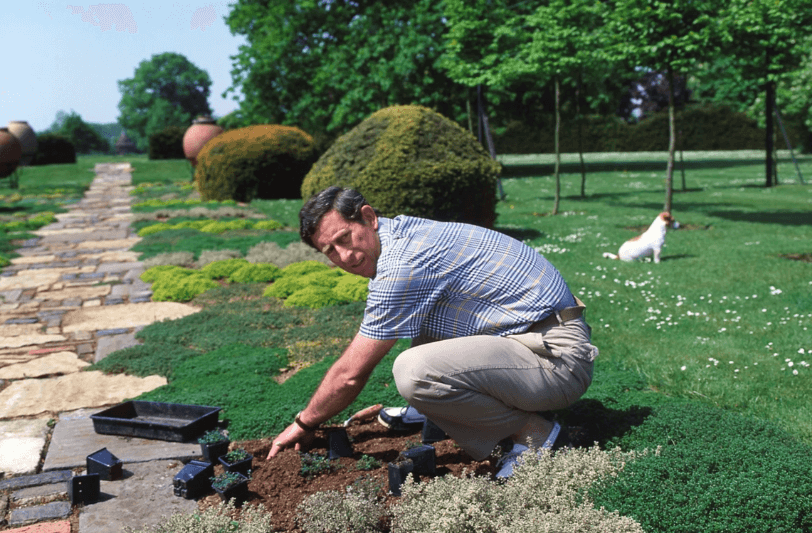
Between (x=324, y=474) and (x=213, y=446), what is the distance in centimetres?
57

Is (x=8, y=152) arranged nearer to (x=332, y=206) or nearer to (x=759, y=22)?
(x=759, y=22)

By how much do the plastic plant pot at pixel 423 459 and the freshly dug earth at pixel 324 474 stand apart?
104 millimetres

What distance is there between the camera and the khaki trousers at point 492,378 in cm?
281

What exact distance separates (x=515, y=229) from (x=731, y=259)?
148 inches

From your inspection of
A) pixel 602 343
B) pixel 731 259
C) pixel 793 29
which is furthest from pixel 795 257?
pixel 602 343

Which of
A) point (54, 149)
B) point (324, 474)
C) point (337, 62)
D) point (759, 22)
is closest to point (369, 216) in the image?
point (324, 474)

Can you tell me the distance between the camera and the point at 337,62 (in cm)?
1966

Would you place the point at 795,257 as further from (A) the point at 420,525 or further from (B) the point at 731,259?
(A) the point at 420,525

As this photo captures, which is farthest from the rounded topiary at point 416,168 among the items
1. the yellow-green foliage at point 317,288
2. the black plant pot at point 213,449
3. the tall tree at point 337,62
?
the tall tree at point 337,62

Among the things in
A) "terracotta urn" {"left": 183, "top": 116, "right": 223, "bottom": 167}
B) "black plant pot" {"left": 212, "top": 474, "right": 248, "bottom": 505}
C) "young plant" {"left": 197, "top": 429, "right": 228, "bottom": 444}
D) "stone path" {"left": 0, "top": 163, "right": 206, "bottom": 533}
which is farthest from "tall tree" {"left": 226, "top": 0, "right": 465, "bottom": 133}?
"black plant pot" {"left": 212, "top": 474, "right": 248, "bottom": 505}

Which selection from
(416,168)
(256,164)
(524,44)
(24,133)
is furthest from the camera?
(24,133)

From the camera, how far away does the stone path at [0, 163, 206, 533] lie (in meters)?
2.88

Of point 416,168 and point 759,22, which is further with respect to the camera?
point 759,22

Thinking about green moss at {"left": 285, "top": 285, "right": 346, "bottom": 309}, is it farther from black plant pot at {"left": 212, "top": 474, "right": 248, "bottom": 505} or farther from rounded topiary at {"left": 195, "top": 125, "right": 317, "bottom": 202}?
rounded topiary at {"left": 195, "top": 125, "right": 317, "bottom": 202}
